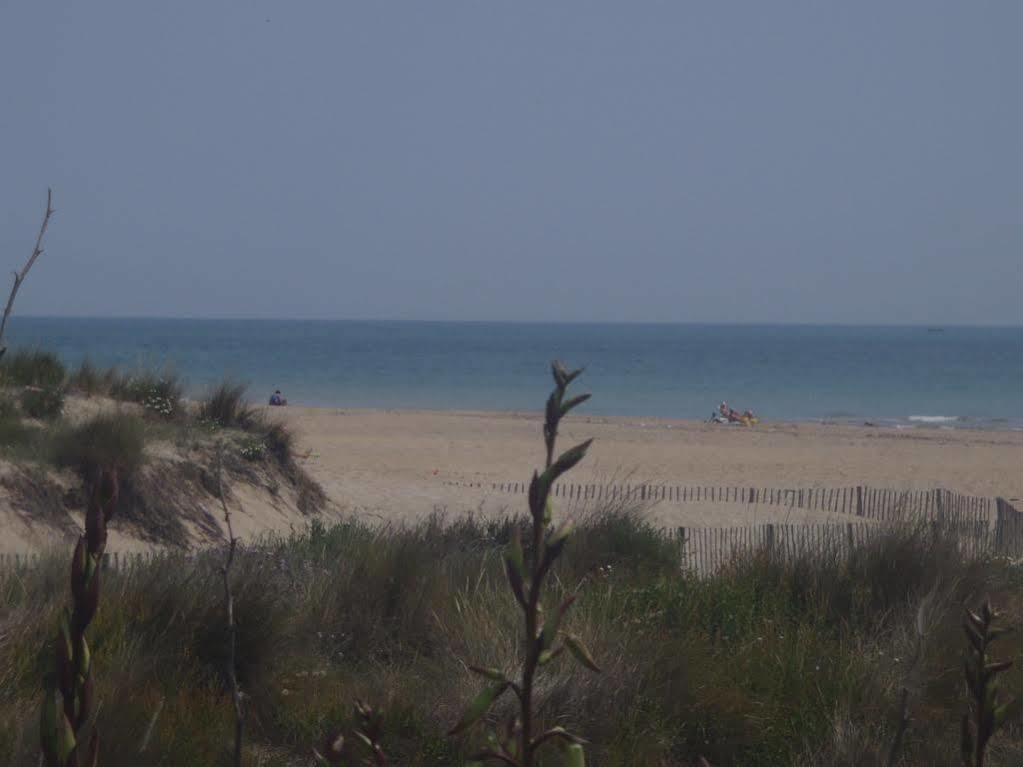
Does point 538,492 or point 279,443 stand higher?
point 538,492

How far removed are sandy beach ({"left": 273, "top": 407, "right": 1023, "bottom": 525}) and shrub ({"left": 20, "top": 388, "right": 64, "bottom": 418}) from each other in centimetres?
361

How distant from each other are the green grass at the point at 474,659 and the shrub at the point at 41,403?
783 centimetres

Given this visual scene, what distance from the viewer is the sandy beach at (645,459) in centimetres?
1970

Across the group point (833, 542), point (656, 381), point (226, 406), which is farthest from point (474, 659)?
point (656, 381)

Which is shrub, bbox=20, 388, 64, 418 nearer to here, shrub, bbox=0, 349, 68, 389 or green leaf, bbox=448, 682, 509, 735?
shrub, bbox=0, 349, 68, 389

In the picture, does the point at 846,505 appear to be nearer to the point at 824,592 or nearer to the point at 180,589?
the point at 824,592

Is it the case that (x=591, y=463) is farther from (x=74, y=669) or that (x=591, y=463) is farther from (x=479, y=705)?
(x=74, y=669)

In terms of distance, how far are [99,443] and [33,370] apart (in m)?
3.31

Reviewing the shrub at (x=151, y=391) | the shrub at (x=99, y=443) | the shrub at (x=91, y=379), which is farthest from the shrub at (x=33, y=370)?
the shrub at (x=99, y=443)

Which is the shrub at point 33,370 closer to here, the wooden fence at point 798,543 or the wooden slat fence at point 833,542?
the wooden fence at point 798,543

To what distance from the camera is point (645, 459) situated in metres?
31.3

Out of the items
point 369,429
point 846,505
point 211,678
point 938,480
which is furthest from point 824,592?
point 369,429

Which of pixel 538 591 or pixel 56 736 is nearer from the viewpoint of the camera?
pixel 56 736

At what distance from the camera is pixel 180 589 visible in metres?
6.16
